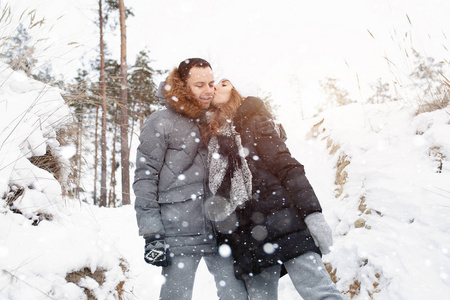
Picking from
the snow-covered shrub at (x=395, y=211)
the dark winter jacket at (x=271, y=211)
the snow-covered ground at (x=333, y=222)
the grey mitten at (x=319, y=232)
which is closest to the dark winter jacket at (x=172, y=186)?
the dark winter jacket at (x=271, y=211)

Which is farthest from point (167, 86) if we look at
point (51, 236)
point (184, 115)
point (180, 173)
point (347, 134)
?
point (347, 134)

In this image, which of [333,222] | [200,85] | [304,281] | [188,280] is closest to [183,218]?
[188,280]

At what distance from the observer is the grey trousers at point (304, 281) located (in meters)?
1.39

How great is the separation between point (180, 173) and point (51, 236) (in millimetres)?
807

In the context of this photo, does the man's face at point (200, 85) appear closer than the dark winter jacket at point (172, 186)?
No

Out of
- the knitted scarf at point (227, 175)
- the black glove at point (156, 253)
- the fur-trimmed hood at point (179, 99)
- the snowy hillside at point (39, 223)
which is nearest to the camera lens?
the snowy hillside at point (39, 223)

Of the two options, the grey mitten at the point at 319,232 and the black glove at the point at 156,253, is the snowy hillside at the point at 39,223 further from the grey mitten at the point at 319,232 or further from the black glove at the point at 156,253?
the grey mitten at the point at 319,232

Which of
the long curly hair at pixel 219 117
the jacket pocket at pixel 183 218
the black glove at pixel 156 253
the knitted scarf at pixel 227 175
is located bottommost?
the black glove at pixel 156 253

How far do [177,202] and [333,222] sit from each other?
83.7 inches

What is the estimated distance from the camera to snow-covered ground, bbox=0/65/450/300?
1449mm

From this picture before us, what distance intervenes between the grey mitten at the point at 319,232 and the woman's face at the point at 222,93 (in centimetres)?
106

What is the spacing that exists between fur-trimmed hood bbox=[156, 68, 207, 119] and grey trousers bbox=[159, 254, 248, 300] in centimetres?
99

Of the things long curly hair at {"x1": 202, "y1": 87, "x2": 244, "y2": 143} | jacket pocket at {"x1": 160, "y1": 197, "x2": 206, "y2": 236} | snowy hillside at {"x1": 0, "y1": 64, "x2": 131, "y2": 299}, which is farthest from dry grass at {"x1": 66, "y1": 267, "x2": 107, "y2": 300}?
long curly hair at {"x1": 202, "y1": 87, "x2": 244, "y2": 143}

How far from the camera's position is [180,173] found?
1.83 m
